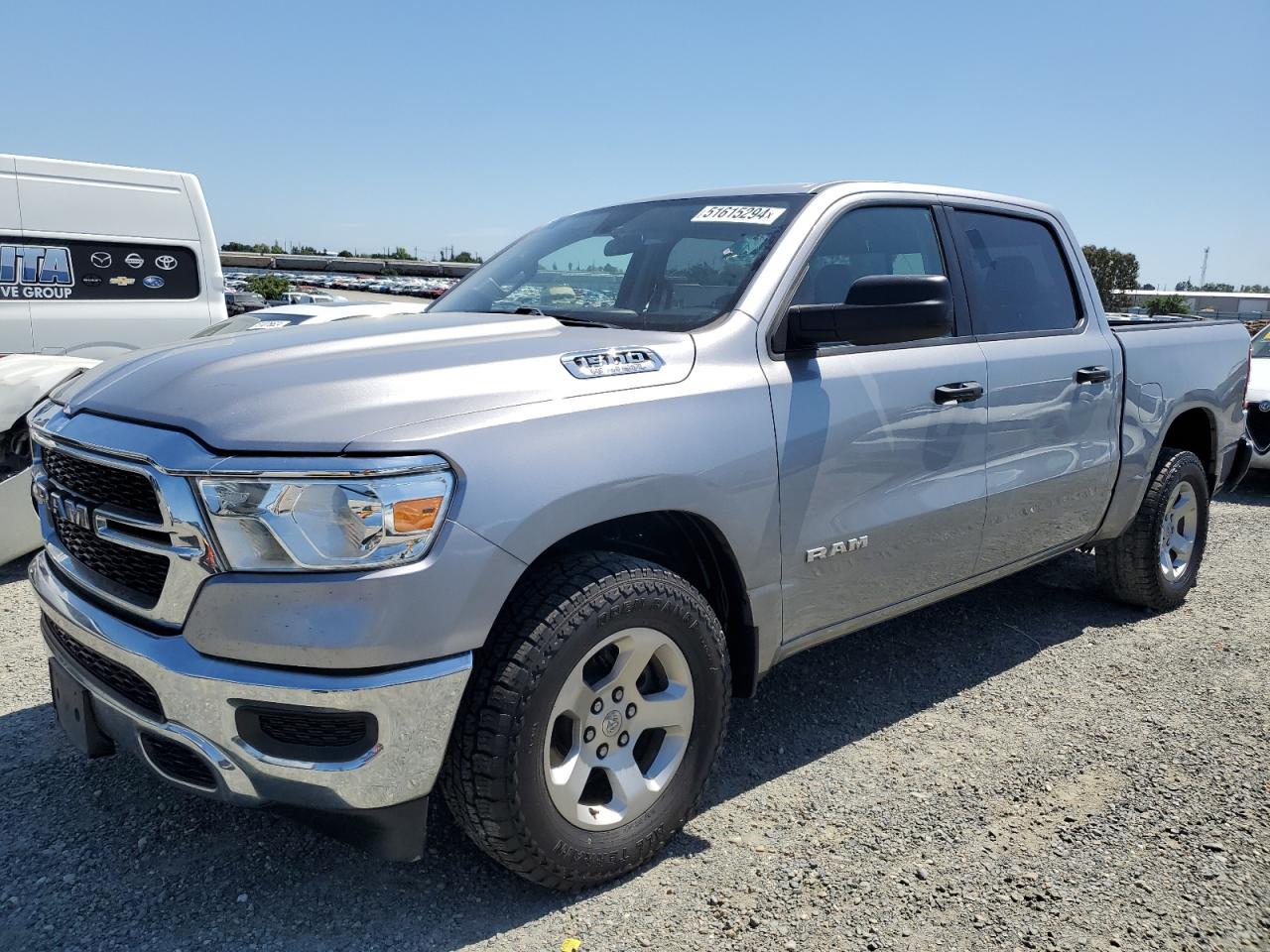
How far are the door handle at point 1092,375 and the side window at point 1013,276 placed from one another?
0.69 feet

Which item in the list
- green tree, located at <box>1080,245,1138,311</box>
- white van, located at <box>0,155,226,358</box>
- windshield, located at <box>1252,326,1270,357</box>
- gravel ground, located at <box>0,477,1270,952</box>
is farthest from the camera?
green tree, located at <box>1080,245,1138,311</box>

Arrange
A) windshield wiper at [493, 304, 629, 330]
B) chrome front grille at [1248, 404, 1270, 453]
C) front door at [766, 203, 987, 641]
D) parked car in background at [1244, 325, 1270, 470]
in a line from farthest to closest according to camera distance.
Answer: chrome front grille at [1248, 404, 1270, 453], parked car in background at [1244, 325, 1270, 470], windshield wiper at [493, 304, 629, 330], front door at [766, 203, 987, 641]

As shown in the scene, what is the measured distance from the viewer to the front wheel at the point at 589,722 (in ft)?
7.48

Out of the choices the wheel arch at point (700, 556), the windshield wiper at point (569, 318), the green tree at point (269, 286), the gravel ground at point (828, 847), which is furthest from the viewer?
the green tree at point (269, 286)

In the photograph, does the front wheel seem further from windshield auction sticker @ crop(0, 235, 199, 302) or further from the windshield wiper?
windshield auction sticker @ crop(0, 235, 199, 302)

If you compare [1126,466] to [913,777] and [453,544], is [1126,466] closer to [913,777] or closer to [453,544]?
[913,777]

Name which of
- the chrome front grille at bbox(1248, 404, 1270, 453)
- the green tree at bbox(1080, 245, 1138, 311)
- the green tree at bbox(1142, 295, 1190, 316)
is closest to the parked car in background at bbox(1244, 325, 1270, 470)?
the chrome front grille at bbox(1248, 404, 1270, 453)

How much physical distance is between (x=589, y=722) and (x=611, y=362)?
0.94 metres

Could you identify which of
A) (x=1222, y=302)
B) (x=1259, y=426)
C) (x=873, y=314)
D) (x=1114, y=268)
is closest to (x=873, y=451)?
(x=873, y=314)

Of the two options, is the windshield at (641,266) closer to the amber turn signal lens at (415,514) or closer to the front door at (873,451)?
the front door at (873,451)

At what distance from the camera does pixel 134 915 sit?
2457mm

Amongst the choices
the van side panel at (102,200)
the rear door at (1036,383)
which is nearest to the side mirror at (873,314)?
the rear door at (1036,383)

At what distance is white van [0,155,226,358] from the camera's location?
7.75 meters

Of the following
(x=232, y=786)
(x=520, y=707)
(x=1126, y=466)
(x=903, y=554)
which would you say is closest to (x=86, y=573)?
(x=232, y=786)
